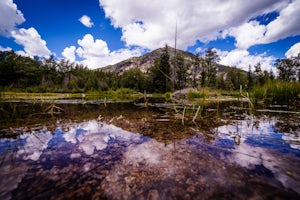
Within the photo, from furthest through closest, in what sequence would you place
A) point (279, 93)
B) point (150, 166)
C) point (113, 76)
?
point (113, 76), point (279, 93), point (150, 166)

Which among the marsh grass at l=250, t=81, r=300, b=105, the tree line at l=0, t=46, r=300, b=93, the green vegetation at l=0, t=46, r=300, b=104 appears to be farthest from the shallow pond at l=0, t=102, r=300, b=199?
the tree line at l=0, t=46, r=300, b=93

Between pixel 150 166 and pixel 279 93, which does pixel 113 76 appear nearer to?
pixel 279 93

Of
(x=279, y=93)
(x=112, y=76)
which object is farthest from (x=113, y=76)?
(x=279, y=93)

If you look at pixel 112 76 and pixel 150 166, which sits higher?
pixel 112 76

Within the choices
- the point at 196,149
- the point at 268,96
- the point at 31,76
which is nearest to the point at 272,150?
the point at 196,149

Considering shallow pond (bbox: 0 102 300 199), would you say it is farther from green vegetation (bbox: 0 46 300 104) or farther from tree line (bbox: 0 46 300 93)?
tree line (bbox: 0 46 300 93)

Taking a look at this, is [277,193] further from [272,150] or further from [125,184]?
[125,184]

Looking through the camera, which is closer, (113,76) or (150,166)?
(150,166)

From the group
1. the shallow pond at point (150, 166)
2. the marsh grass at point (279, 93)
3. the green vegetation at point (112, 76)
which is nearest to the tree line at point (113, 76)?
the green vegetation at point (112, 76)

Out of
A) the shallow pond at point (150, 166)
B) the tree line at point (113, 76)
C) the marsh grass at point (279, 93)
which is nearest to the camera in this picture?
the shallow pond at point (150, 166)

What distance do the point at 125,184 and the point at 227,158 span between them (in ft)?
3.98

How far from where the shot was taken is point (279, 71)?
5069cm

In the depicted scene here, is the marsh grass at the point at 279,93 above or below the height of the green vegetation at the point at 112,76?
below

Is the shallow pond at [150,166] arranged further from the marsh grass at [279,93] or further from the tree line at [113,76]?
the tree line at [113,76]
